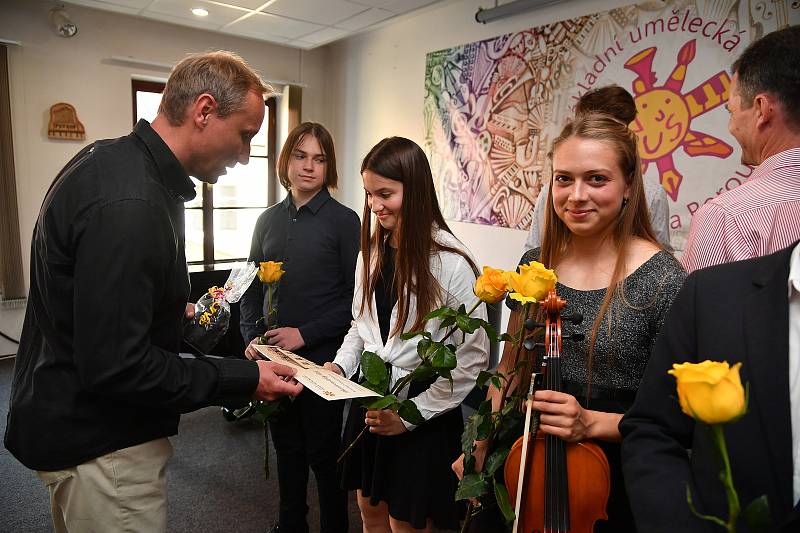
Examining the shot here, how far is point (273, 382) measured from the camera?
1.34 meters

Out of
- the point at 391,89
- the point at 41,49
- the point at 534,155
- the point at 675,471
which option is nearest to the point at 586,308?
the point at 675,471

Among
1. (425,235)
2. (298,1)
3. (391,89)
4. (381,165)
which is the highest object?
Answer: (298,1)

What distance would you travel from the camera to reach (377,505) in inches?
64.2

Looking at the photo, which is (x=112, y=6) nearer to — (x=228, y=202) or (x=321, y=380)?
(x=228, y=202)

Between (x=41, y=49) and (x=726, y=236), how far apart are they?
4.92m

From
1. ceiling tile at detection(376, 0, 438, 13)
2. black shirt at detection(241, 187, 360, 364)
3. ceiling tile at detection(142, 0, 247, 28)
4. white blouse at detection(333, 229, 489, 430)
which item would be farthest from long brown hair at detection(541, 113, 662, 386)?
ceiling tile at detection(142, 0, 247, 28)

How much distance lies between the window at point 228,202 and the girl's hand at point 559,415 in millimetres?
4563

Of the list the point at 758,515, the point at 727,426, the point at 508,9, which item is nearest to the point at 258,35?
the point at 508,9

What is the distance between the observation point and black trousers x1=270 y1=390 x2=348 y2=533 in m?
2.04

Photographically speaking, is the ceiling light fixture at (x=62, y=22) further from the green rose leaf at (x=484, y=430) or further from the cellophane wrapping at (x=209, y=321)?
the green rose leaf at (x=484, y=430)

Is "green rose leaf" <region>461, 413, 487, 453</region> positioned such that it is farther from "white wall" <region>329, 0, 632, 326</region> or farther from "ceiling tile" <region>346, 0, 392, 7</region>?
"ceiling tile" <region>346, 0, 392, 7</region>

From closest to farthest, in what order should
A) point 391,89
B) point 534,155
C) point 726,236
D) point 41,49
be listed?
1. point 726,236
2. point 534,155
3. point 41,49
4. point 391,89

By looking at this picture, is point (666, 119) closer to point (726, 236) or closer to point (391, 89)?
point (726, 236)

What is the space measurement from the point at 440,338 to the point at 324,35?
398 cm
